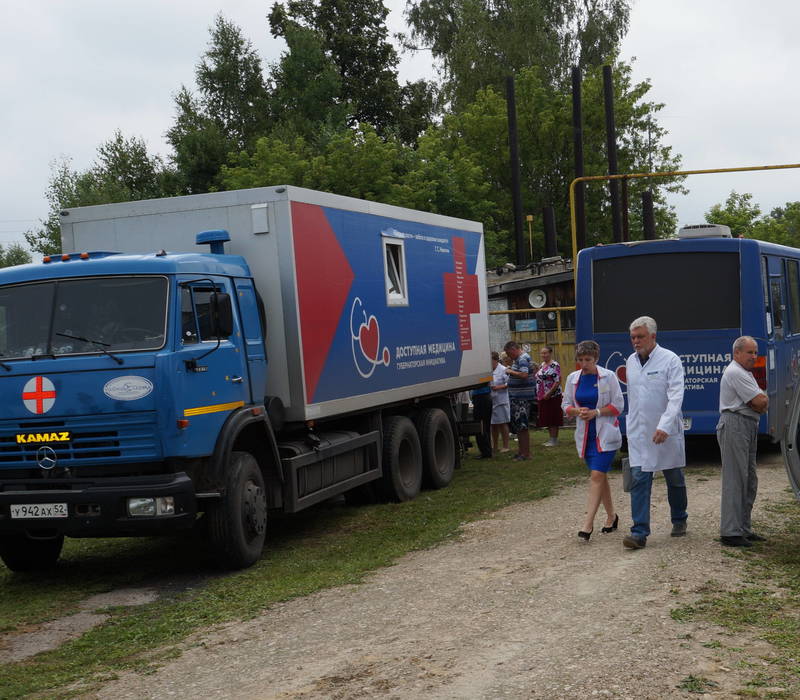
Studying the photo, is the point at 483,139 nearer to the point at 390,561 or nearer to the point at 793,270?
the point at 793,270

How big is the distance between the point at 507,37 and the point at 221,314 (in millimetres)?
49167

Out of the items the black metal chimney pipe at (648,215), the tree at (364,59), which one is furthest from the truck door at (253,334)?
the tree at (364,59)

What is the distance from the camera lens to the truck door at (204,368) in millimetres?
9250

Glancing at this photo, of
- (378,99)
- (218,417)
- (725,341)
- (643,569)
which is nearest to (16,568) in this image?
(218,417)

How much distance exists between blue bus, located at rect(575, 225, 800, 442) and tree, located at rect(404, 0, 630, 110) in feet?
136

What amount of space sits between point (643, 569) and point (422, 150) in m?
33.1

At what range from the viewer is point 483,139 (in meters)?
54.8

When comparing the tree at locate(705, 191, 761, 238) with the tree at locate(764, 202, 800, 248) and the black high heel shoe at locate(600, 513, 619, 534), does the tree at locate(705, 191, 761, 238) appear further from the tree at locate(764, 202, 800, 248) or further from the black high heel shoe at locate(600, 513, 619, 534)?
the black high heel shoe at locate(600, 513, 619, 534)

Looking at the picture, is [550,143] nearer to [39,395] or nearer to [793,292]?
[793,292]

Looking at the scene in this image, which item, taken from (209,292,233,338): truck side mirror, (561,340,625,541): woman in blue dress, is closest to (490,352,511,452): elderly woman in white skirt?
(561,340,625,541): woman in blue dress

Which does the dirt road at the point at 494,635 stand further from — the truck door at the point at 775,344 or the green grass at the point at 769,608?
the truck door at the point at 775,344

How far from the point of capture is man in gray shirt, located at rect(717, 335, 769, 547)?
912 centimetres

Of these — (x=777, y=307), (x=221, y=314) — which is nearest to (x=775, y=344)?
(x=777, y=307)

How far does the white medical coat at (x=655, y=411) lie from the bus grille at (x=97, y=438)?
155 inches
